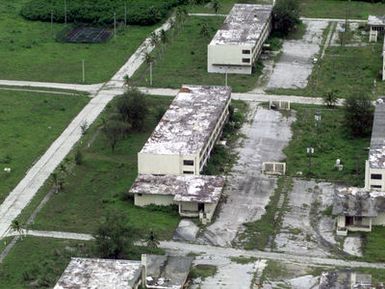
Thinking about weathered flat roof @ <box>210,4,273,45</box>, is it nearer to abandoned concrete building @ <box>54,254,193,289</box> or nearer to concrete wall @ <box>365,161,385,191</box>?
concrete wall @ <box>365,161,385,191</box>

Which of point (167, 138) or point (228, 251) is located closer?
point (228, 251)

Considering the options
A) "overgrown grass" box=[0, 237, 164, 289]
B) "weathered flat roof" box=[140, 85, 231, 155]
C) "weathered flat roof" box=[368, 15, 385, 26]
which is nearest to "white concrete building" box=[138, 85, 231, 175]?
"weathered flat roof" box=[140, 85, 231, 155]

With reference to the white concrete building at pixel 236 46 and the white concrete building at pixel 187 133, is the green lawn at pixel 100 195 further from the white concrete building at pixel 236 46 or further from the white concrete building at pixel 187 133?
the white concrete building at pixel 236 46

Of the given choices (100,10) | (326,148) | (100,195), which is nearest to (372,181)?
(326,148)

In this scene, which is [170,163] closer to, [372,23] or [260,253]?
[260,253]

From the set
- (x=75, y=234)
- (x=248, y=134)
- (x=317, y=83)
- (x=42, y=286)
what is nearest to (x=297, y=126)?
(x=248, y=134)

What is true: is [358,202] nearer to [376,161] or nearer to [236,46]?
[376,161]

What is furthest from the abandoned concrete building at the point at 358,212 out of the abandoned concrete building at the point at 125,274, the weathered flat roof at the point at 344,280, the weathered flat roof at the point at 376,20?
the weathered flat roof at the point at 376,20
